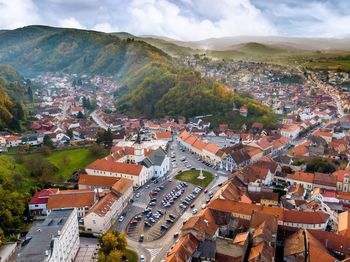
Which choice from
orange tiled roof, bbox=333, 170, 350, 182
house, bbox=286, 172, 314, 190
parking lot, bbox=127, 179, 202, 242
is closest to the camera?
parking lot, bbox=127, 179, 202, 242

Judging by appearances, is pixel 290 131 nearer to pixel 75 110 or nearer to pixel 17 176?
pixel 17 176

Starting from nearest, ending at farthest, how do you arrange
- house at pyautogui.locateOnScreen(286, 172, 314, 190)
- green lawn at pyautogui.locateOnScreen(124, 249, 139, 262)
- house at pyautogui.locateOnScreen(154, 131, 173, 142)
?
green lawn at pyautogui.locateOnScreen(124, 249, 139, 262) → house at pyautogui.locateOnScreen(286, 172, 314, 190) → house at pyautogui.locateOnScreen(154, 131, 173, 142)

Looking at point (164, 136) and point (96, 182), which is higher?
point (96, 182)

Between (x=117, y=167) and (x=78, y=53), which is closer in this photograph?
(x=117, y=167)

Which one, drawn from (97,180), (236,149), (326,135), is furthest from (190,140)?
(326,135)

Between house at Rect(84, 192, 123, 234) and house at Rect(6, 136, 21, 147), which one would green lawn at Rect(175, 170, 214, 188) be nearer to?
house at Rect(84, 192, 123, 234)

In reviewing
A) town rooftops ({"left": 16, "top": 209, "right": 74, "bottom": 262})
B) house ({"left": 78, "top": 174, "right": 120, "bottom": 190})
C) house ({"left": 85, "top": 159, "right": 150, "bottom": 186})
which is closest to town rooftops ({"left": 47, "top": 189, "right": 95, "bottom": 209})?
house ({"left": 78, "top": 174, "right": 120, "bottom": 190})

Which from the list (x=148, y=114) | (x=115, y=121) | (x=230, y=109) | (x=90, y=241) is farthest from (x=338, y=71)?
(x=90, y=241)
